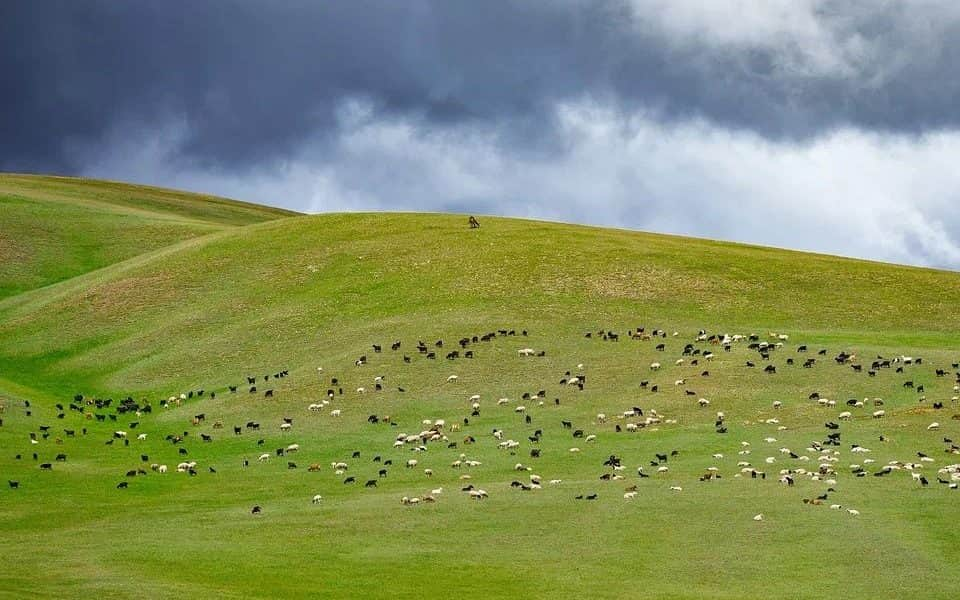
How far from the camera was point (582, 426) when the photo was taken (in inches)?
2183

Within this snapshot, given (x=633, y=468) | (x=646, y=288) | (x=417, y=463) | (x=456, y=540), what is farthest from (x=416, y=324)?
(x=456, y=540)

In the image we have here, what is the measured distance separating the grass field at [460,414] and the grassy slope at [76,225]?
0.90 m

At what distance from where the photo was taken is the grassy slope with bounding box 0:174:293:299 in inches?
4390

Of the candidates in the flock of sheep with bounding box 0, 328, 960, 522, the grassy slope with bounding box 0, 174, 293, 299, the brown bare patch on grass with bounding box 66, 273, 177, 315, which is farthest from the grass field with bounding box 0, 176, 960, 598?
the grassy slope with bounding box 0, 174, 293, 299

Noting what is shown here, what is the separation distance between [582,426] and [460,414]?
21.6ft

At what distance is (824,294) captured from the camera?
3302 inches

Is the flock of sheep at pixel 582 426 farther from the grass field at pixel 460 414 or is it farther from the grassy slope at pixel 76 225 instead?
the grassy slope at pixel 76 225

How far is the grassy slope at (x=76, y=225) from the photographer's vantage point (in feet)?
366

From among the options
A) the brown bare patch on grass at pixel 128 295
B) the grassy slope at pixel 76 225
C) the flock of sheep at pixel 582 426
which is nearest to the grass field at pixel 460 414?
the flock of sheep at pixel 582 426

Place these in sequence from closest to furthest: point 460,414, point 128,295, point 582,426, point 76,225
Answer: point 582,426, point 460,414, point 128,295, point 76,225

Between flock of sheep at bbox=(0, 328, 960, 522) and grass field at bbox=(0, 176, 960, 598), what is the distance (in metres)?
0.27

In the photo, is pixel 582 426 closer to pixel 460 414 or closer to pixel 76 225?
pixel 460 414

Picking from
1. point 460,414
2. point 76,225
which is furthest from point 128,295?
point 460,414

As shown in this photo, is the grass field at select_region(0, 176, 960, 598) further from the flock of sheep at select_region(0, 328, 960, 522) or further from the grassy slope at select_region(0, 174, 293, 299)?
the grassy slope at select_region(0, 174, 293, 299)
